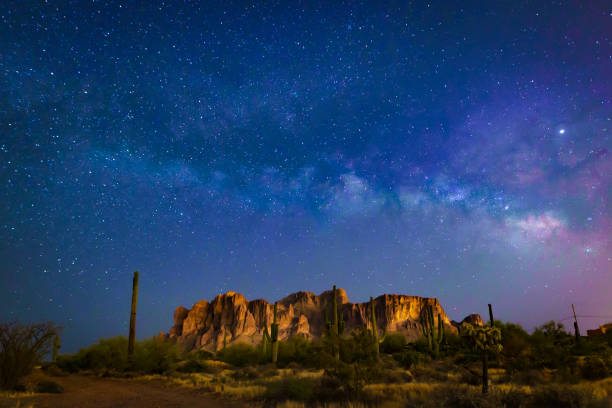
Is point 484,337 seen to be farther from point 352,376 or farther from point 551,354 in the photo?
point 551,354

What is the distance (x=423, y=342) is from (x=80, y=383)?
114 ft

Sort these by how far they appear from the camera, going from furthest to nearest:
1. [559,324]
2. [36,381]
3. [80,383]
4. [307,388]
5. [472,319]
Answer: [472,319] → [559,324] → [80,383] → [36,381] → [307,388]

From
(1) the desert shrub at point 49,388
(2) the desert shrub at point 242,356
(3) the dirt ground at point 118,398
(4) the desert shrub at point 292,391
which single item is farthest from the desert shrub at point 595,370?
(1) the desert shrub at point 49,388

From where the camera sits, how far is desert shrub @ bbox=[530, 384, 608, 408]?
10609 mm

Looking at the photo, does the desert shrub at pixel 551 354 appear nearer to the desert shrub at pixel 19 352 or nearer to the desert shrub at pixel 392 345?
the desert shrub at pixel 392 345

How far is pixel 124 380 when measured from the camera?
19500mm

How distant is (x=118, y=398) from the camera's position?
13.3m

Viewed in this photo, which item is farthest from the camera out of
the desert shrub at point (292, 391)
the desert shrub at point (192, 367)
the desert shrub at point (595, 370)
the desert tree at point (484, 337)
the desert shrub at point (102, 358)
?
the desert shrub at point (192, 367)

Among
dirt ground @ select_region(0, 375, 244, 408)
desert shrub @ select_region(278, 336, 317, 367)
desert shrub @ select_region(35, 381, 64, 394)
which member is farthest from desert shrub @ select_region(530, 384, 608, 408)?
desert shrub @ select_region(35, 381, 64, 394)

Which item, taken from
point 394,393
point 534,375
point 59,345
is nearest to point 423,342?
point 534,375

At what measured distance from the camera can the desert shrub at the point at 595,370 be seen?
765 inches

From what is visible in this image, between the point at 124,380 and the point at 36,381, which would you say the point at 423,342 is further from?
the point at 36,381

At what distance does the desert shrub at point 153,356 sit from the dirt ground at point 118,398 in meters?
5.05

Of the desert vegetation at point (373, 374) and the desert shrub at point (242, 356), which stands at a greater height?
the desert vegetation at point (373, 374)
